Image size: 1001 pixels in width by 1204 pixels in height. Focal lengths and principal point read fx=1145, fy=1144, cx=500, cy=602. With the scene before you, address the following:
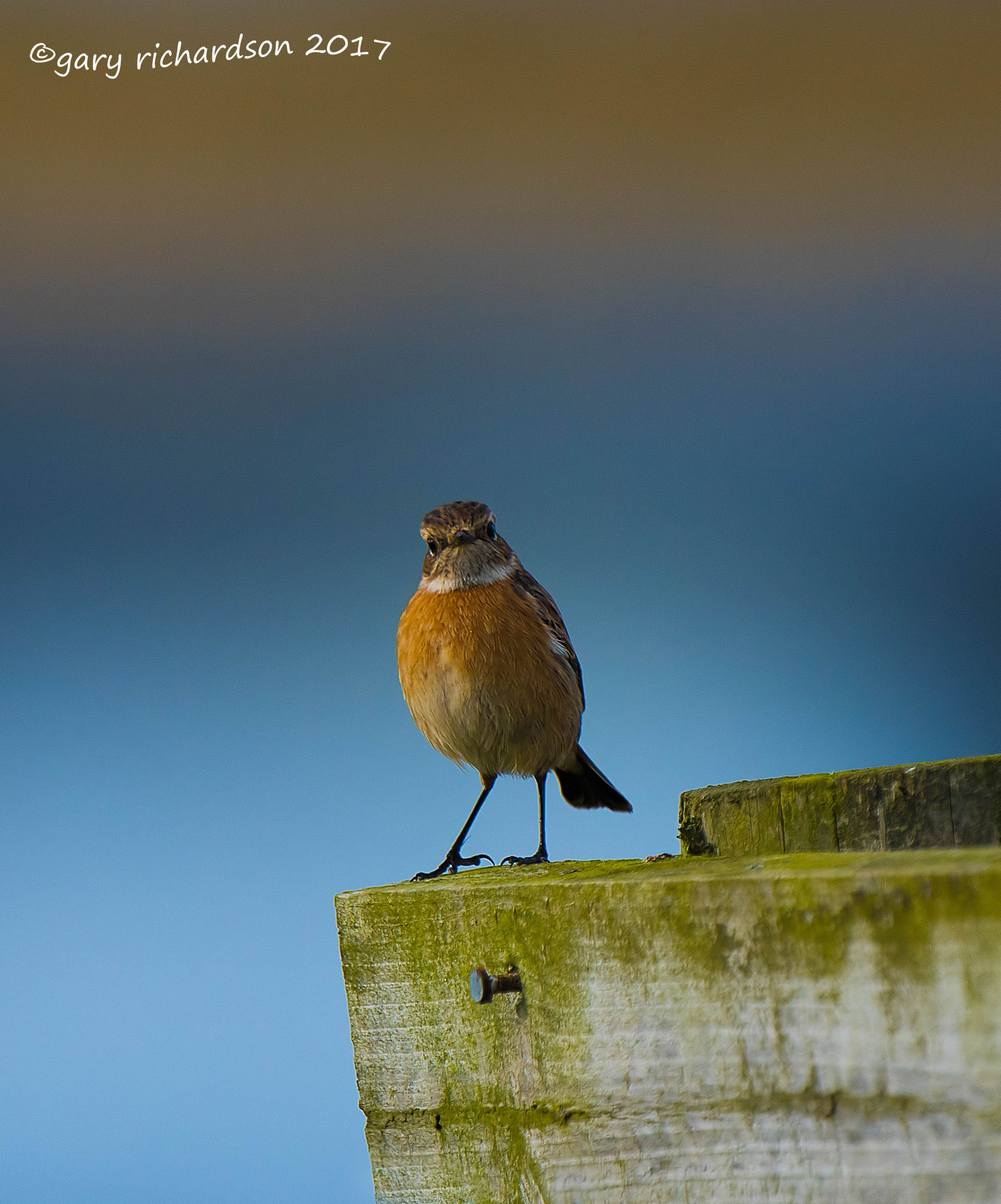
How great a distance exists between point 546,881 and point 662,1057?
0.24 meters

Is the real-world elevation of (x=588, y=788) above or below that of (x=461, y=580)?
below

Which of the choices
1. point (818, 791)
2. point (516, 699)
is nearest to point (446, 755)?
point (516, 699)

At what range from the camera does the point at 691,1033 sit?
1.10 meters

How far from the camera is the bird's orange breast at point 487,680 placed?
2.95m

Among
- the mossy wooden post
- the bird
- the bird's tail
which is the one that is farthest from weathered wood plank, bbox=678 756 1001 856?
the bird's tail

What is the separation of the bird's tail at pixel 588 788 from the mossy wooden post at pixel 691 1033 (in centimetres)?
217

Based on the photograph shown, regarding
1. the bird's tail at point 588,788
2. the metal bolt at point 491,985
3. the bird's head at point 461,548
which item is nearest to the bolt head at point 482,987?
the metal bolt at point 491,985

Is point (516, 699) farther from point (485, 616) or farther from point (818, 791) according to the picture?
point (818, 791)

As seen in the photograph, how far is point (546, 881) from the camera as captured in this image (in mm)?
1298

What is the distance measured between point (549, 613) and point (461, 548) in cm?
34

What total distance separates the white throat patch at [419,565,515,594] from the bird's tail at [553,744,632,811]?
2.38ft

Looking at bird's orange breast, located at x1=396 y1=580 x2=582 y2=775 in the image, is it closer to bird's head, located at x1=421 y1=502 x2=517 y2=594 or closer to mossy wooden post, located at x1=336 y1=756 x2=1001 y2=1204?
bird's head, located at x1=421 y1=502 x2=517 y2=594

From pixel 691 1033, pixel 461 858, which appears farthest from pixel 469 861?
pixel 691 1033

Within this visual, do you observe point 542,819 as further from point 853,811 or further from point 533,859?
point 853,811
